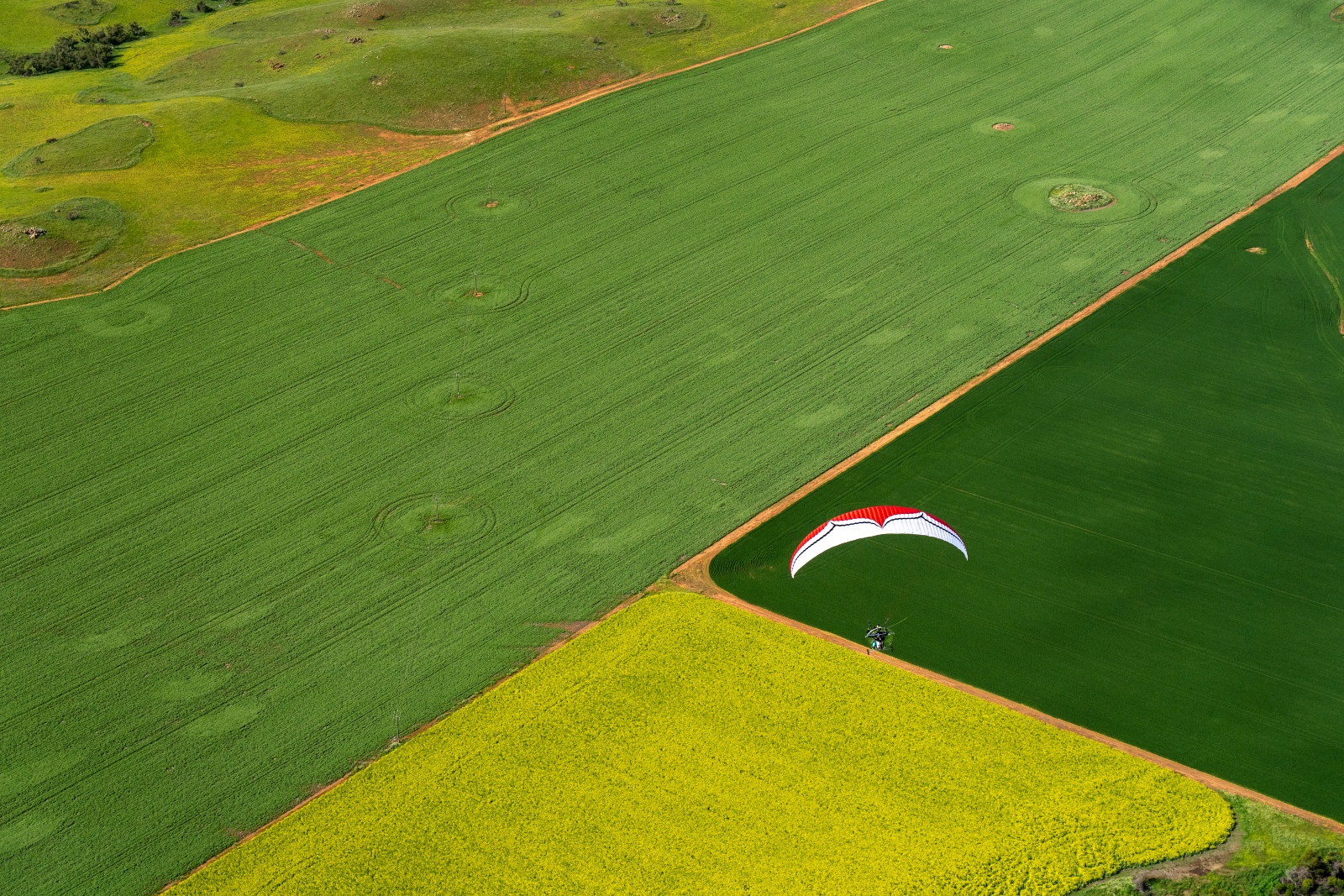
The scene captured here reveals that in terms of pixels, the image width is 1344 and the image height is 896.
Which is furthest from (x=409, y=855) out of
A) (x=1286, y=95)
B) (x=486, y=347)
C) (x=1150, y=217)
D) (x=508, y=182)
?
(x=1286, y=95)

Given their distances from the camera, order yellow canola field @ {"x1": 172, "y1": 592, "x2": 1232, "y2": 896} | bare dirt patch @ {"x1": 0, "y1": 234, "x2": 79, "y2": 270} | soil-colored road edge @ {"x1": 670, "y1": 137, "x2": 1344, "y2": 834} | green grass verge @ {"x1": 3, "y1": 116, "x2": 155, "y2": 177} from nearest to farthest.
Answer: yellow canola field @ {"x1": 172, "y1": 592, "x2": 1232, "y2": 896}, soil-colored road edge @ {"x1": 670, "y1": 137, "x2": 1344, "y2": 834}, bare dirt patch @ {"x1": 0, "y1": 234, "x2": 79, "y2": 270}, green grass verge @ {"x1": 3, "y1": 116, "x2": 155, "y2": 177}

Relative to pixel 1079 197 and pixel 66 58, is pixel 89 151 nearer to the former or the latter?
pixel 66 58

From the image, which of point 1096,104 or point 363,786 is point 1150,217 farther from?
point 363,786

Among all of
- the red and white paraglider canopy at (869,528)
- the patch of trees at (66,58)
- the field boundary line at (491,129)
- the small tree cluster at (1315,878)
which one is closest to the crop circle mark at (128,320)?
the field boundary line at (491,129)

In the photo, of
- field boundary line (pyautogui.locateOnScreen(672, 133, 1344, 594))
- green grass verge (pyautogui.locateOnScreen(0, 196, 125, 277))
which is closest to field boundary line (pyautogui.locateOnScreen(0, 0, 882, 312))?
green grass verge (pyautogui.locateOnScreen(0, 196, 125, 277))

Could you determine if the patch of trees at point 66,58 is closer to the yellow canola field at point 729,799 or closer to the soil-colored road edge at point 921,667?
the soil-colored road edge at point 921,667

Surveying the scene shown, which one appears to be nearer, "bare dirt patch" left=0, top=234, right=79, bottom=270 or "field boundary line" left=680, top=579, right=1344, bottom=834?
"field boundary line" left=680, top=579, right=1344, bottom=834

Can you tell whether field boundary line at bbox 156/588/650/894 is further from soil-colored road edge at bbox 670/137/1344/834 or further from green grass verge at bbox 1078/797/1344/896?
green grass verge at bbox 1078/797/1344/896
